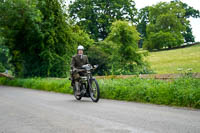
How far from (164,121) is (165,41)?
185ft

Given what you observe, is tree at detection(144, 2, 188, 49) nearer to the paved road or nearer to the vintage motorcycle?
the vintage motorcycle

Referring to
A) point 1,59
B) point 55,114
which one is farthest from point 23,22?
point 1,59

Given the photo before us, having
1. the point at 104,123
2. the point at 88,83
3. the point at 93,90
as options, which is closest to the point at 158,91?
the point at 93,90

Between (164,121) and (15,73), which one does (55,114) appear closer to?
(164,121)

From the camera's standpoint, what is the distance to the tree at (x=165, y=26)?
61.1 metres

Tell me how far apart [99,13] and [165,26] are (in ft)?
62.8

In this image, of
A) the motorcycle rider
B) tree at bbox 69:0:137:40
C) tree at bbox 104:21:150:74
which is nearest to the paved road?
the motorcycle rider

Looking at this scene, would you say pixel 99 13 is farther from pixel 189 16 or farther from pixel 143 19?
pixel 189 16

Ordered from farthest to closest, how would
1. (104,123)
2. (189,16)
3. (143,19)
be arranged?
(143,19) → (189,16) → (104,123)

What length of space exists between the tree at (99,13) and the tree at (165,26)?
8859 mm

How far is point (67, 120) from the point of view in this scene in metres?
6.68

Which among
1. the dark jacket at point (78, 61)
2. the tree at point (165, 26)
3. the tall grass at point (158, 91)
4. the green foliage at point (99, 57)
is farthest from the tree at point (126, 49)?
the tree at point (165, 26)

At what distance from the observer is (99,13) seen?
5388cm

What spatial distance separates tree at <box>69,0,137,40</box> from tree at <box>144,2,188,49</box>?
8.86 metres
